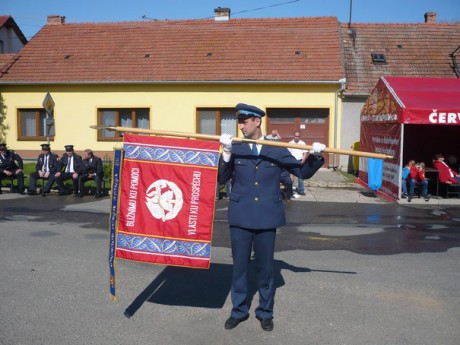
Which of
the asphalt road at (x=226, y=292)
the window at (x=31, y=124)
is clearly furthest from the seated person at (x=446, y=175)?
the window at (x=31, y=124)

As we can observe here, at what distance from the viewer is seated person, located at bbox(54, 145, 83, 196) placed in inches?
555

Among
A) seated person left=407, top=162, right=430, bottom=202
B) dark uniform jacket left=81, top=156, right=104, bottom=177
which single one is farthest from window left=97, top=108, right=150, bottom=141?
seated person left=407, top=162, right=430, bottom=202

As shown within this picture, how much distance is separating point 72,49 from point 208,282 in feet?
69.1

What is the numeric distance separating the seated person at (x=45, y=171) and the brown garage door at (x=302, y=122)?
10332mm

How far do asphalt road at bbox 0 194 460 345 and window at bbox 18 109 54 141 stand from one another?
15786mm

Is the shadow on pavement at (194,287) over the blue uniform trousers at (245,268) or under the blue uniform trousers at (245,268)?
under

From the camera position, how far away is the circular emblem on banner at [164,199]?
4.93 m

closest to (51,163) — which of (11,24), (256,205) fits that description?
(256,205)

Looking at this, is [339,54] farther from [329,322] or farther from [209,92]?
[329,322]

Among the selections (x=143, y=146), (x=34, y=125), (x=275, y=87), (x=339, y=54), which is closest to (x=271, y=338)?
(x=143, y=146)

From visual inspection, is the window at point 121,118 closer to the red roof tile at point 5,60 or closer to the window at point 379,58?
the red roof tile at point 5,60

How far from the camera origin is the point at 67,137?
2336 centimetres

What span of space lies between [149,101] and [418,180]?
41.4ft

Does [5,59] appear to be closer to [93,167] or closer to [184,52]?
[184,52]
